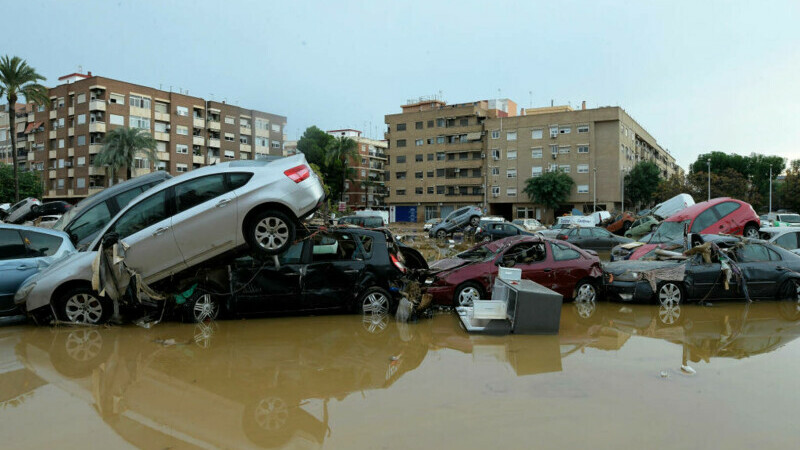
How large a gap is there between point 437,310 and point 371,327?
5.86ft

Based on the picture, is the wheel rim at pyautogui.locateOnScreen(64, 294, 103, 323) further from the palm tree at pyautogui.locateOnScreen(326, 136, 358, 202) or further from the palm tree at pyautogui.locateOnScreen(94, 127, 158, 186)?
the palm tree at pyautogui.locateOnScreen(326, 136, 358, 202)

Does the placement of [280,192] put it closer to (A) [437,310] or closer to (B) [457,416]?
(A) [437,310]

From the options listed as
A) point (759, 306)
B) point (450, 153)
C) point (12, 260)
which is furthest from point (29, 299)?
point (450, 153)

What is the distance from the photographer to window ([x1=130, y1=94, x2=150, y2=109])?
191 feet

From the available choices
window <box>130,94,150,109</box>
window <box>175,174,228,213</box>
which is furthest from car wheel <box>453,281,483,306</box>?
window <box>130,94,150,109</box>

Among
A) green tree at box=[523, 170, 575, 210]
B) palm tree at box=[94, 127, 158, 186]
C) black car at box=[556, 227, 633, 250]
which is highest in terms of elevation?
palm tree at box=[94, 127, 158, 186]

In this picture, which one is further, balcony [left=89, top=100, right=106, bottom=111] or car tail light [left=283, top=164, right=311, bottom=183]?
balcony [left=89, top=100, right=106, bottom=111]

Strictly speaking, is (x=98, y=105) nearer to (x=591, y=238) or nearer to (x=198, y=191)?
(x=591, y=238)

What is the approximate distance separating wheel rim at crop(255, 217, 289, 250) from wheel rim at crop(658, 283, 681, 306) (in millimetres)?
7022

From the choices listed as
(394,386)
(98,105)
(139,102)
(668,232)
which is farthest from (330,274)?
(98,105)

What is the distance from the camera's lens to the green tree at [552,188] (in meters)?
57.7

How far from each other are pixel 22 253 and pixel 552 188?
5498 cm

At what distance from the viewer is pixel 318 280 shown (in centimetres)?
798

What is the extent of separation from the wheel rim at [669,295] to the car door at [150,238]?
8.42m
